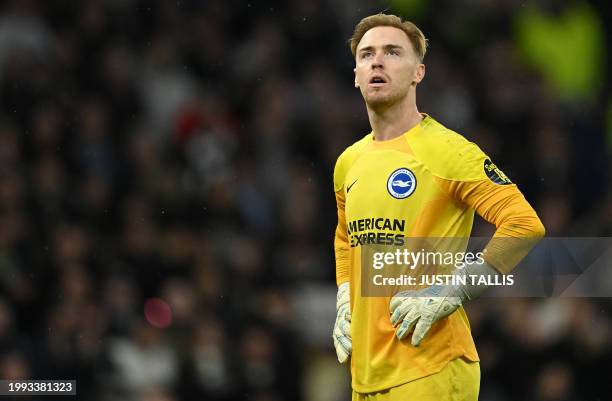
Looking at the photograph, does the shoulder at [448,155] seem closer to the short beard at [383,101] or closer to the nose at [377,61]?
the short beard at [383,101]

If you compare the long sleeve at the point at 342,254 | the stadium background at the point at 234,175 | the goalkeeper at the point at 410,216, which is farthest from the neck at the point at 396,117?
the stadium background at the point at 234,175

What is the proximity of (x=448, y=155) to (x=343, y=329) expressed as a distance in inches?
36.6

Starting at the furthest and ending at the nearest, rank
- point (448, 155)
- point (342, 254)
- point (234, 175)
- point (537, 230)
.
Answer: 1. point (234, 175)
2. point (342, 254)
3. point (448, 155)
4. point (537, 230)

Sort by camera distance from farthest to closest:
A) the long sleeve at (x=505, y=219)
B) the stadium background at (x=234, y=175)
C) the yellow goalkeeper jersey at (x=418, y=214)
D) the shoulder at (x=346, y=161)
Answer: the stadium background at (x=234, y=175) → the shoulder at (x=346, y=161) → the yellow goalkeeper jersey at (x=418, y=214) → the long sleeve at (x=505, y=219)

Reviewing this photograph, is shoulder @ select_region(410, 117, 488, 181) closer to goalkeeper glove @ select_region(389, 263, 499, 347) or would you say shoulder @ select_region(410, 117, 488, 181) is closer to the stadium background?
goalkeeper glove @ select_region(389, 263, 499, 347)

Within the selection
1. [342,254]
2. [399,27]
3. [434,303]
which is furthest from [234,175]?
[434,303]

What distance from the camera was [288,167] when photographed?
11539 mm

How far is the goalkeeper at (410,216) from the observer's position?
5.09 m

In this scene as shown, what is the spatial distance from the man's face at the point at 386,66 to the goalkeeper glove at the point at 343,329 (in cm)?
92

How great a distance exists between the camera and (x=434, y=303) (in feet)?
16.7

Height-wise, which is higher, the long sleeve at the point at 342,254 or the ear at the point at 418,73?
the ear at the point at 418,73

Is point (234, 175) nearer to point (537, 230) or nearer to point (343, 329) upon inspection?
point (343, 329)

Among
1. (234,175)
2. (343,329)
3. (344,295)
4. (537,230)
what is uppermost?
(234,175)

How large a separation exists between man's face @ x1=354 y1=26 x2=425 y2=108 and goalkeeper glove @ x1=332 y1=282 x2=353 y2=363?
0.92 metres
